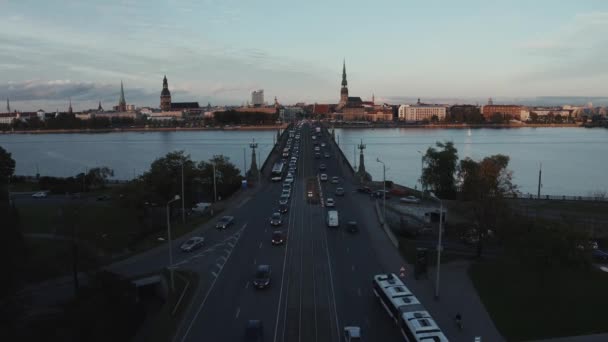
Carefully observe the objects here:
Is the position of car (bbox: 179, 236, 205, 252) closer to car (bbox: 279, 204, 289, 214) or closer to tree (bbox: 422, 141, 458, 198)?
car (bbox: 279, 204, 289, 214)

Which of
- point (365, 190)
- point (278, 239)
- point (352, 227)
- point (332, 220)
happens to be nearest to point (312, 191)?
point (365, 190)

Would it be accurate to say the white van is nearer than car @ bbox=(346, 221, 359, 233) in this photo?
No

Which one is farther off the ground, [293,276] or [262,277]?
[262,277]

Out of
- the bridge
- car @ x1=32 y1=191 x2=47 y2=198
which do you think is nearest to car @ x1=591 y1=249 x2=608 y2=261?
the bridge

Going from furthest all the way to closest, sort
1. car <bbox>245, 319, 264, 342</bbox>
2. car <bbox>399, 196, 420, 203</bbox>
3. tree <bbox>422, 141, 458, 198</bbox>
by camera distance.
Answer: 1. tree <bbox>422, 141, 458, 198</bbox>
2. car <bbox>399, 196, 420, 203</bbox>
3. car <bbox>245, 319, 264, 342</bbox>

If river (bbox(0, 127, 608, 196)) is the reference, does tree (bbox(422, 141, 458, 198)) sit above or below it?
above

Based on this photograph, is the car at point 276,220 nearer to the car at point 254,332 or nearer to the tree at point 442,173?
the car at point 254,332

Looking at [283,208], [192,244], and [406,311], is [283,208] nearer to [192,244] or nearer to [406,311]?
[192,244]
